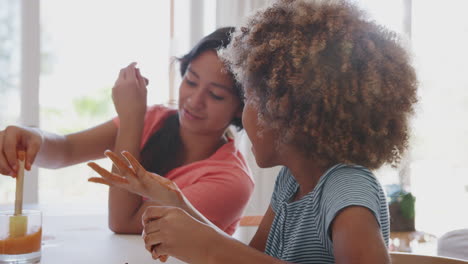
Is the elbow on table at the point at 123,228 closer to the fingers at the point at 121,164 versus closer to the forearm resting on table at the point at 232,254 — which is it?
the fingers at the point at 121,164

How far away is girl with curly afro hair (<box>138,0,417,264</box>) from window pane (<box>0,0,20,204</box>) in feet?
7.18

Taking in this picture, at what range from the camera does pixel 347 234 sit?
2.20ft

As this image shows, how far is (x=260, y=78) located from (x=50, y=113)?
227cm

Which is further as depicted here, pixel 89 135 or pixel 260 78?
pixel 89 135

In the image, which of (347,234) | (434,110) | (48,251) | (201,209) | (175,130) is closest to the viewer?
(347,234)

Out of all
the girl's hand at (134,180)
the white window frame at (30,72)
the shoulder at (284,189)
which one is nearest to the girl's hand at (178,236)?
the girl's hand at (134,180)

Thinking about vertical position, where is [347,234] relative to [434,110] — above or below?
above

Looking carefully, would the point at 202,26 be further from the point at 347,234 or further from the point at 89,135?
A: the point at 347,234

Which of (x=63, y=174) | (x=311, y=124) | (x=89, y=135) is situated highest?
(x=311, y=124)

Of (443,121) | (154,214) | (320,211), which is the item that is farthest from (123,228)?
(443,121)

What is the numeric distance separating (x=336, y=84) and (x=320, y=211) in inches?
7.4

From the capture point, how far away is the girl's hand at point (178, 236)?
0.75 meters

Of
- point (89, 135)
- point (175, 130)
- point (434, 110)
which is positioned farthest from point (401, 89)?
point (434, 110)

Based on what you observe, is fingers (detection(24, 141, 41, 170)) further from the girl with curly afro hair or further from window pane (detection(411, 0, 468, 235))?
window pane (detection(411, 0, 468, 235))
